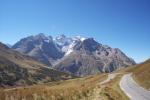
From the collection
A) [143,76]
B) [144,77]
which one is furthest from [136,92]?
[143,76]

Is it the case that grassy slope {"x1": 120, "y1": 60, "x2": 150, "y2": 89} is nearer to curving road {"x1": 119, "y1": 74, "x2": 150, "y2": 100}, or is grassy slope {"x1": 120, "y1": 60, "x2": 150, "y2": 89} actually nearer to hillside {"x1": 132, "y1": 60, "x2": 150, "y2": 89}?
hillside {"x1": 132, "y1": 60, "x2": 150, "y2": 89}

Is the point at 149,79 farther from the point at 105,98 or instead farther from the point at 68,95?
the point at 68,95

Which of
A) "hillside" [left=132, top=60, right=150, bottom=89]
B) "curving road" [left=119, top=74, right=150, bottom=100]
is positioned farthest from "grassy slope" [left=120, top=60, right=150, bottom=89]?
"curving road" [left=119, top=74, right=150, bottom=100]

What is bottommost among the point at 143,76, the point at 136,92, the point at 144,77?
the point at 136,92

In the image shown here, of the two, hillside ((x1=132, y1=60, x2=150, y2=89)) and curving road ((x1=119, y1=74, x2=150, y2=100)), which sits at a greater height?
hillside ((x1=132, y1=60, x2=150, y2=89))

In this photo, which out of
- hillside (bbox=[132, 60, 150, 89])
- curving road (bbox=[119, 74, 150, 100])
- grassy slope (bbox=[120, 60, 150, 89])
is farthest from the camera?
grassy slope (bbox=[120, 60, 150, 89])

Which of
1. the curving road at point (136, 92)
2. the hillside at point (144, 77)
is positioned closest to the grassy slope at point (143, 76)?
the hillside at point (144, 77)

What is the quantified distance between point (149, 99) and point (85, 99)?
15.8m

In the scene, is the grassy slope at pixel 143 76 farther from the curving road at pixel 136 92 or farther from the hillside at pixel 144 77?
the curving road at pixel 136 92

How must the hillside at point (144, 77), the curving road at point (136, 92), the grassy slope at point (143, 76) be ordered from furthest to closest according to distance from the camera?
1. the grassy slope at point (143, 76)
2. the hillside at point (144, 77)
3. the curving road at point (136, 92)

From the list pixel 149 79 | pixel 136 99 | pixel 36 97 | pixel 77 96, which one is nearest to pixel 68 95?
pixel 77 96

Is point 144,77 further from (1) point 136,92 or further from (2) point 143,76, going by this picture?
(1) point 136,92

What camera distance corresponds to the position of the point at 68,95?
3133 centimetres

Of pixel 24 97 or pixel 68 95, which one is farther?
pixel 68 95
